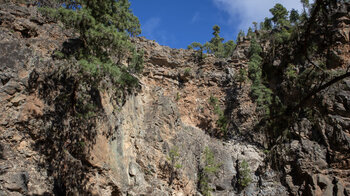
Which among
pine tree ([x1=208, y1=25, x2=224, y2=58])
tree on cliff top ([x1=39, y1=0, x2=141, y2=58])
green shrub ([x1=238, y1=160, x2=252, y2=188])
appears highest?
pine tree ([x1=208, y1=25, x2=224, y2=58])

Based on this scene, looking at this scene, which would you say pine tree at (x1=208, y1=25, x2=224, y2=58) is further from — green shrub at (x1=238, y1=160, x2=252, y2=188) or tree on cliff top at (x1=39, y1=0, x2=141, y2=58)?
tree on cliff top at (x1=39, y1=0, x2=141, y2=58)

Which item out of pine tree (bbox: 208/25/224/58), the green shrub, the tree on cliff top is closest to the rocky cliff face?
the green shrub

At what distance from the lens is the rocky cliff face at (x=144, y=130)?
346 inches

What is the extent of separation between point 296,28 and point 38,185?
8.39m

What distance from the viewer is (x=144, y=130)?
1529cm

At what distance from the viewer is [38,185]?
8.09m

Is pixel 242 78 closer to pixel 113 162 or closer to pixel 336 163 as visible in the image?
pixel 336 163

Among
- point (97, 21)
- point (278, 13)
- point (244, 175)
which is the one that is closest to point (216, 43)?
point (278, 13)

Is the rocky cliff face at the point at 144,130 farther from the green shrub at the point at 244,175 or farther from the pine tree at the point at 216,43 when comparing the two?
the pine tree at the point at 216,43

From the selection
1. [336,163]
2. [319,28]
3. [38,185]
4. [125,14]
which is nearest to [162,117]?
[125,14]

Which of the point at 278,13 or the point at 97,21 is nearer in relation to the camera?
the point at 97,21

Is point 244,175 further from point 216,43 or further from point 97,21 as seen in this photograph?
point 216,43

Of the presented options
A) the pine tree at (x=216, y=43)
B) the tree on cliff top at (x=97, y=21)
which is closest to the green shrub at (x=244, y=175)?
the tree on cliff top at (x=97, y=21)

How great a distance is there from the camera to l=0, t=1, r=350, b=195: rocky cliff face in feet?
28.9
